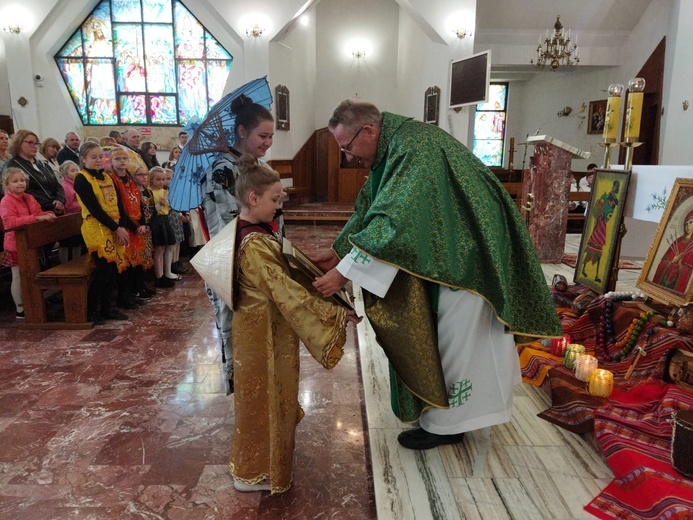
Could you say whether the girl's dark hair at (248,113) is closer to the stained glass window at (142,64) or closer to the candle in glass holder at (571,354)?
the candle in glass holder at (571,354)

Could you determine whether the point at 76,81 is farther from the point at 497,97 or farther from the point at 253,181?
the point at 253,181

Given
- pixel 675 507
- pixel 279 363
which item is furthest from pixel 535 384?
pixel 279 363

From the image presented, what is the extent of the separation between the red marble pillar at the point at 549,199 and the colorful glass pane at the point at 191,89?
305 inches

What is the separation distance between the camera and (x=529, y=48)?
11.4 m

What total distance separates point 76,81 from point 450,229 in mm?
11523

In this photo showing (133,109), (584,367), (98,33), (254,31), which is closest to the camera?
(584,367)

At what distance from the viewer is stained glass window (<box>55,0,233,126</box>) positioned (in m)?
10.8

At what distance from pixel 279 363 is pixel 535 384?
1703 millimetres

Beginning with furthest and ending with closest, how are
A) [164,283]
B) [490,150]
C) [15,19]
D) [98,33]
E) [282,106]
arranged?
[490,150]
[98,33]
[282,106]
[15,19]
[164,283]

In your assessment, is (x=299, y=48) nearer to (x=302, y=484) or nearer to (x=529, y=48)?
(x=529, y=48)

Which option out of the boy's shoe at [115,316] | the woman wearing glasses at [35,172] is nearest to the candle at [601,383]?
the boy's shoe at [115,316]

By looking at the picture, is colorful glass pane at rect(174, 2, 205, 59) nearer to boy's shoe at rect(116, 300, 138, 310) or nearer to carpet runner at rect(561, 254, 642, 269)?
boy's shoe at rect(116, 300, 138, 310)

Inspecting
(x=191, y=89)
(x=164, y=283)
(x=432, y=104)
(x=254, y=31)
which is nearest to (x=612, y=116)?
(x=164, y=283)

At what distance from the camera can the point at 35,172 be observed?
16.7 ft
